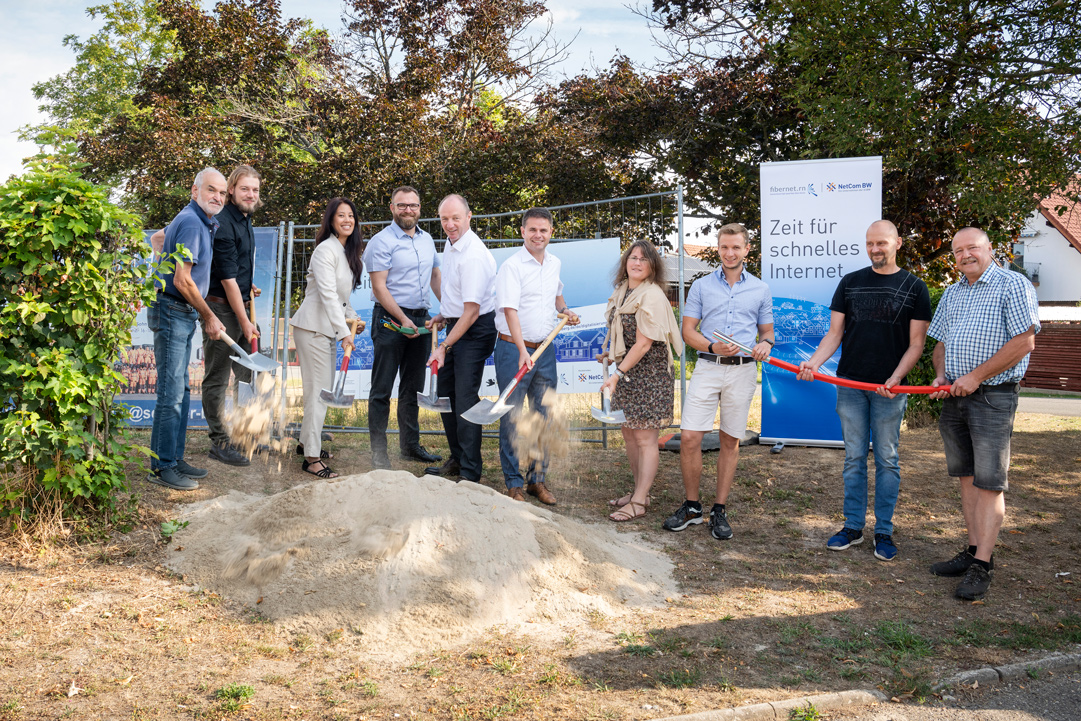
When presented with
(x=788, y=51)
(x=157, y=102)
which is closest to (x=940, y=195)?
(x=788, y=51)

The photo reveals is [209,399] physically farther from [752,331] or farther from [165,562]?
[752,331]

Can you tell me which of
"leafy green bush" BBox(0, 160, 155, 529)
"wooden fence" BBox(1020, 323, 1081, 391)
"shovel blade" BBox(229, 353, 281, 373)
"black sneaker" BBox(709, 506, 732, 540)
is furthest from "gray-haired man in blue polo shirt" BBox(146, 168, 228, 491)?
"wooden fence" BBox(1020, 323, 1081, 391)

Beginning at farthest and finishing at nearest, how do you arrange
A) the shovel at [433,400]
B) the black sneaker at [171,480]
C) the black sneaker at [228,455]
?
the black sneaker at [228,455], the shovel at [433,400], the black sneaker at [171,480]

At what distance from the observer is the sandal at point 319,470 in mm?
6023

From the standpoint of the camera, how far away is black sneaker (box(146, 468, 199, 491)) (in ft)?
17.0

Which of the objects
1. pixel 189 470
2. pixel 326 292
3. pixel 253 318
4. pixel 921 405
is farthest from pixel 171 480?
pixel 921 405

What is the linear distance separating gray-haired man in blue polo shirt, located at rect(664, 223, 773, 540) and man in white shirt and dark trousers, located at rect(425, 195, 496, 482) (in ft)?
4.87

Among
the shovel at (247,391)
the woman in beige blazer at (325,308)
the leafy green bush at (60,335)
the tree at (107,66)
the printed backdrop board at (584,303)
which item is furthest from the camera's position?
the tree at (107,66)

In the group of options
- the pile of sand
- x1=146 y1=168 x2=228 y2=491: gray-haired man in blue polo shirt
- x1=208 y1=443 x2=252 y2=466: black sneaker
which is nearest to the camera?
the pile of sand

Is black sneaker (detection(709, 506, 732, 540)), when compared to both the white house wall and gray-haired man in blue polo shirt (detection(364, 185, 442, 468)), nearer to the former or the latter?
gray-haired man in blue polo shirt (detection(364, 185, 442, 468))

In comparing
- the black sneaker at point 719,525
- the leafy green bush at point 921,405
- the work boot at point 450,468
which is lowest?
the black sneaker at point 719,525

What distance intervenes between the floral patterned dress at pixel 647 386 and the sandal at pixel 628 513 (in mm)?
601

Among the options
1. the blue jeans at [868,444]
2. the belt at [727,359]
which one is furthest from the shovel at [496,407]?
the blue jeans at [868,444]

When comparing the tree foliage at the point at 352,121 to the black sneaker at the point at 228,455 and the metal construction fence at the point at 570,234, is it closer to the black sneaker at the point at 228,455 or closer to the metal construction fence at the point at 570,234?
the metal construction fence at the point at 570,234
